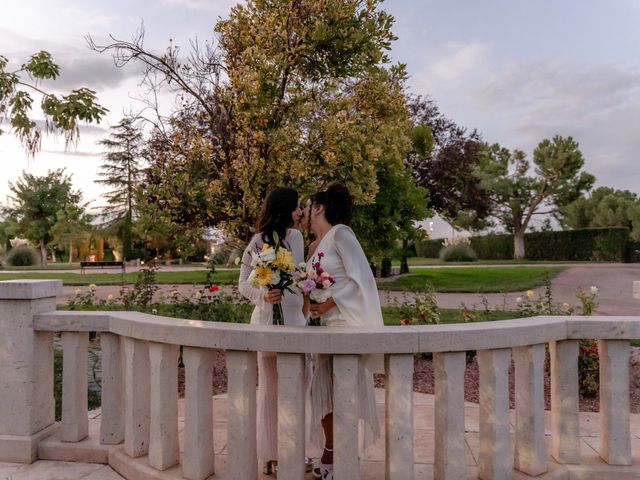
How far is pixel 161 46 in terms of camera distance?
23.1 feet

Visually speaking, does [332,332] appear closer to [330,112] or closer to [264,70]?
[264,70]

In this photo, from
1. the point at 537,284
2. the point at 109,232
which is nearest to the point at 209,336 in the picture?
the point at 537,284

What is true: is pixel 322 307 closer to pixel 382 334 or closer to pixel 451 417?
pixel 382 334

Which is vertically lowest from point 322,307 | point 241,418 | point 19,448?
point 19,448

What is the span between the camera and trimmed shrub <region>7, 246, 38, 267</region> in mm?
36750

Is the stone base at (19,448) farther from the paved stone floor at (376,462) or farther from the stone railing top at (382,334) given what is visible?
the stone railing top at (382,334)

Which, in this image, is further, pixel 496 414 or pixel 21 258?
pixel 21 258

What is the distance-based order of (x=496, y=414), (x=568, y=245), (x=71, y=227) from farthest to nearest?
(x=71, y=227), (x=568, y=245), (x=496, y=414)

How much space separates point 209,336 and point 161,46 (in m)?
5.90

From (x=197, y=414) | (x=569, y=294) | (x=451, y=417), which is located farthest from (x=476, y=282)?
(x=197, y=414)

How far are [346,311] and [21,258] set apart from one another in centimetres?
4138

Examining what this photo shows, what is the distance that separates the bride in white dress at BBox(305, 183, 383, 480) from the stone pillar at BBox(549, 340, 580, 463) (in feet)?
3.37

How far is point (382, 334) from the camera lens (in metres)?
2.41

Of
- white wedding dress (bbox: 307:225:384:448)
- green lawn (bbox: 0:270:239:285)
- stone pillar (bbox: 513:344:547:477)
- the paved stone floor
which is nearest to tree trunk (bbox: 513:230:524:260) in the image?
green lawn (bbox: 0:270:239:285)
